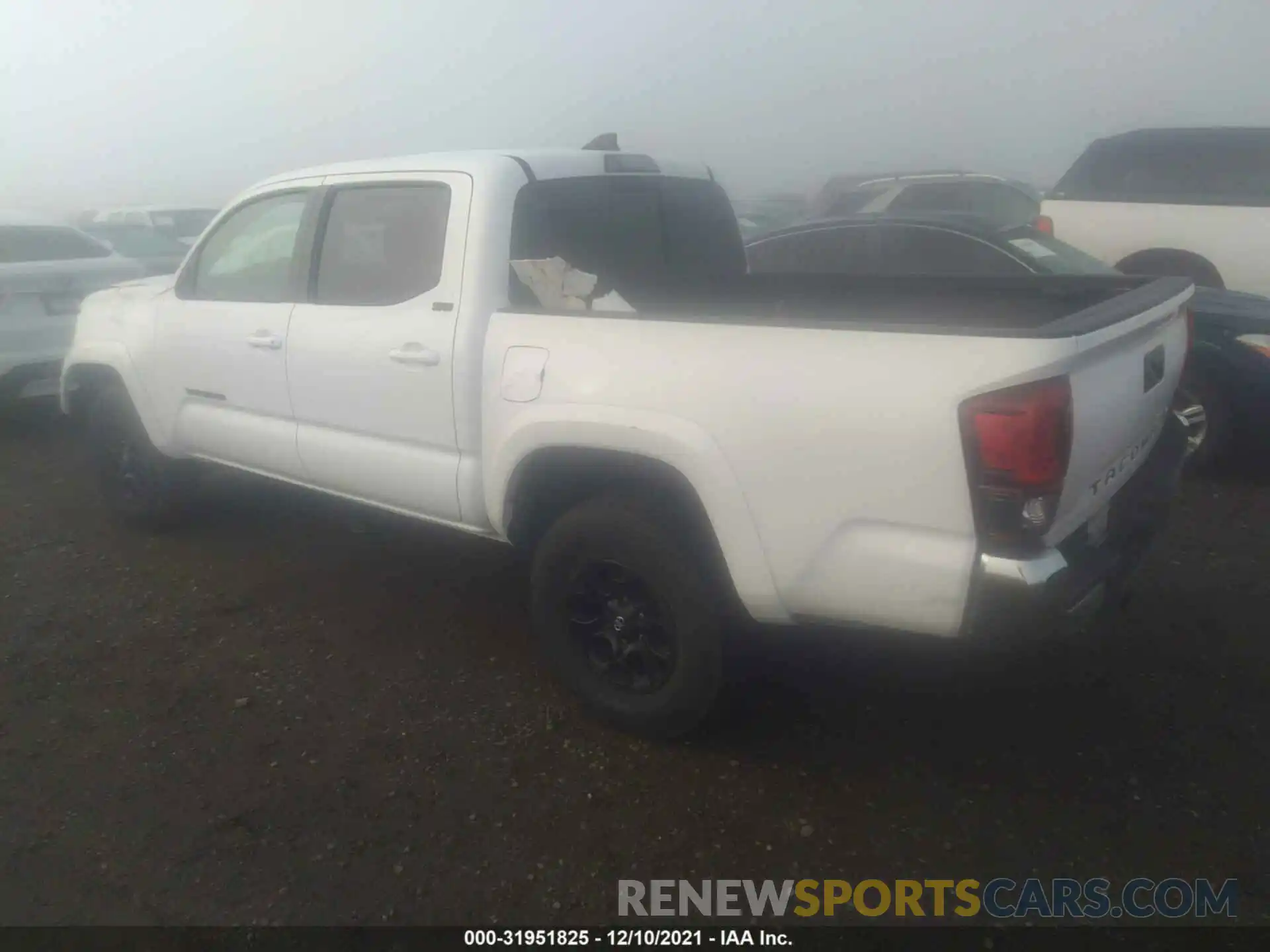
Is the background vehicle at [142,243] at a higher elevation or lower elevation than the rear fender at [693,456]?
higher

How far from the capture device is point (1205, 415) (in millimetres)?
5363

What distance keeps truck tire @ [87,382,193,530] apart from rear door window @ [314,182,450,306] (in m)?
1.59

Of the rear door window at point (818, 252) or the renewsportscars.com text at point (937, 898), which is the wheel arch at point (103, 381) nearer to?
the renewsportscars.com text at point (937, 898)

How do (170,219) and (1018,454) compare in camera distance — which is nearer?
(1018,454)

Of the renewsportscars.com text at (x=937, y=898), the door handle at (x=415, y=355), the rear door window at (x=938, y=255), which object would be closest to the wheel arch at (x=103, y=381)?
the door handle at (x=415, y=355)

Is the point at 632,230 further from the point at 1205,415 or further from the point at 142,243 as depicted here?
the point at 142,243

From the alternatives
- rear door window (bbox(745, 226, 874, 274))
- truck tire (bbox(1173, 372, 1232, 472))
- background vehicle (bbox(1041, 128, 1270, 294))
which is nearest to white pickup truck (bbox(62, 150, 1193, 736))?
truck tire (bbox(1173, 372, 1232, 472))

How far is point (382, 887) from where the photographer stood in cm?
254

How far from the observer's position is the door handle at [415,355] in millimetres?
3250

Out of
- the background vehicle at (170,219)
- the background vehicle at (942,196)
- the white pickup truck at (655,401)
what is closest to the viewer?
the white pickup truck at (655,401)

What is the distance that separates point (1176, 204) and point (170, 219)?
35.7 feet

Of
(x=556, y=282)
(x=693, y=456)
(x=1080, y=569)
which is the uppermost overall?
(x=556, y=282)

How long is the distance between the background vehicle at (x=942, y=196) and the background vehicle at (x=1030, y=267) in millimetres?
2821

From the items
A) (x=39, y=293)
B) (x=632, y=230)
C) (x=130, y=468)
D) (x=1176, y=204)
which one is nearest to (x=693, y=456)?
(x=632, y=230)
